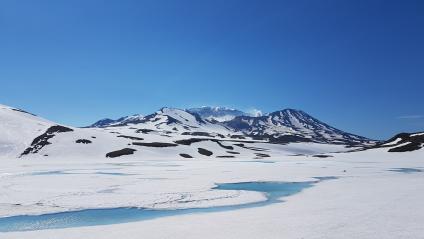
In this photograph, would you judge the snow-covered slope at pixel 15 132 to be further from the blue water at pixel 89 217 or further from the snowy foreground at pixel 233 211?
the blue water at pixel 89 217

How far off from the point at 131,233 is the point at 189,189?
616 inches

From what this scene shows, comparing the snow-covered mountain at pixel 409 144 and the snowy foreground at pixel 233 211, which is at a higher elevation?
the snow-covered mountain at pixel 409 144

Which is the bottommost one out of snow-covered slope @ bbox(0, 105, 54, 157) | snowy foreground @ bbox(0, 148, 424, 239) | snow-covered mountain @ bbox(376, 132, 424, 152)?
snowy foreground @ bbox(0, 148, 424, 239)

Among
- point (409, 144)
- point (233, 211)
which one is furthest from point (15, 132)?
point (233, 211)

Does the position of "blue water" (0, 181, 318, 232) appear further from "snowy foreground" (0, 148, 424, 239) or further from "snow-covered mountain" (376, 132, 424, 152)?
"snow-covered mountain" (376, 132, 424, 152)

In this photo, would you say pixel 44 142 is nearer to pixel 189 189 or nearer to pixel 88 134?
pixel 88 134

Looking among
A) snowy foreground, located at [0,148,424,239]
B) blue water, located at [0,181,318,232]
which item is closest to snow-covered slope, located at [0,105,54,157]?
snowy foreground, located at [0,148,424,239]

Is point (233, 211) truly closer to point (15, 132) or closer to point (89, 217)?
point (89, 217)

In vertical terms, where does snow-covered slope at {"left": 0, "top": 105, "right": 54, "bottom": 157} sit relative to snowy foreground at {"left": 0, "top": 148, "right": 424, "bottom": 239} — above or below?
above

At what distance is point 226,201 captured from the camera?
26.1 meters

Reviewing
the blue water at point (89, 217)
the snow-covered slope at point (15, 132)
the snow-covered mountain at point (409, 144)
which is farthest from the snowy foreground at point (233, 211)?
the snow-covered slope at point (15, 132)

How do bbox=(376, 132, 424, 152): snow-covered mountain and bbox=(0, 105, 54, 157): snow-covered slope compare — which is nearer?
bbox=(376, 132, 424, 152): snow-covered mountain

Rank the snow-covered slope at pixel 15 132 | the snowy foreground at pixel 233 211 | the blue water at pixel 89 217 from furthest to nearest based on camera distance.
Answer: the snow-covered slope at pixel 15 132
the blue water at pixel 89 217
the snowy foreground at pixel 233 211

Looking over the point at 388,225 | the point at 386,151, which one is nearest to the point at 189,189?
the point at 388,225
